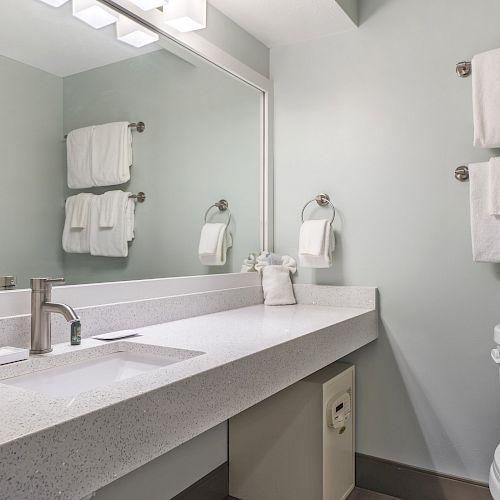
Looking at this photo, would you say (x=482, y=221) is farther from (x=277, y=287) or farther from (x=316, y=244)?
(x=277, y=287)

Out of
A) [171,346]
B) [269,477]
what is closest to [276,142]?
[171,346]

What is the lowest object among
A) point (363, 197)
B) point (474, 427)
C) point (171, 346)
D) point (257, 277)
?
point (474, 427)

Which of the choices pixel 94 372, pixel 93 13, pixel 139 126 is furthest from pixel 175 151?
pixel 94 372

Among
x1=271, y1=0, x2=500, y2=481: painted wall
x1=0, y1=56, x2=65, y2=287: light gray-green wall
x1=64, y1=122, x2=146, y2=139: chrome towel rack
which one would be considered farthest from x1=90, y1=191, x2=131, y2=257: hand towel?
x1=271, y1=0, x2=500, y2=481: painted wall

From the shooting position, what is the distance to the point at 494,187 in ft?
5.63

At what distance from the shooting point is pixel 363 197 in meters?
2.17

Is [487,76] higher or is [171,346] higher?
[487,76]

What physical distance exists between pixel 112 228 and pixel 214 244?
1.84ft

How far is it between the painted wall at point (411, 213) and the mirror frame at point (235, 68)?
174 mm

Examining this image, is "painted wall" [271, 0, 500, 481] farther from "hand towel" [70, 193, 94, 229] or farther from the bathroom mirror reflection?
"hand towel" [70, 193, 94, 229]

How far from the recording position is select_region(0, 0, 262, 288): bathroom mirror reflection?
132 cm

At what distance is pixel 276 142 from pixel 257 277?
696mm

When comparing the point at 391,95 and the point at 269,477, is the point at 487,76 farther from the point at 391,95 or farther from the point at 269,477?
the point at 269,477

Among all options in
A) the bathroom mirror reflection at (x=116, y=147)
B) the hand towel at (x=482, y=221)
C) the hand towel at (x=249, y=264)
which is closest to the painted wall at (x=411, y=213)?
the hand towel at (x=482, y=221)
